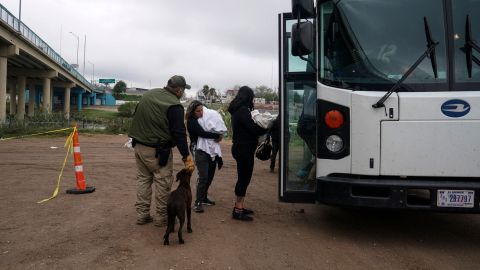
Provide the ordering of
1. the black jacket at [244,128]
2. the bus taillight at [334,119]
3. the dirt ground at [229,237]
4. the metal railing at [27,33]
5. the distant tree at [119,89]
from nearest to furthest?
1. the dirt ground at [229,237]
2. the bus taillight at [334,119]
3. the black jacket at [244,128]
4. the metal railing at [27,33]
5. the distant tree at [119,89]

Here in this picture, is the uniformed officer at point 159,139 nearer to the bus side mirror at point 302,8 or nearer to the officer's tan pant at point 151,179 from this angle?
the officer's tan pant at point 151,179

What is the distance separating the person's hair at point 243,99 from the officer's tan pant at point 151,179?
1128mm

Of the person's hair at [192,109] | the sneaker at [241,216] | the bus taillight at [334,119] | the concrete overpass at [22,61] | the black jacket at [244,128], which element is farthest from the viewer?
the concrete overpass at [22,61]

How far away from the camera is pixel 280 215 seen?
6.81m

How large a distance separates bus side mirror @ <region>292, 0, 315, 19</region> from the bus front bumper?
76.7 inches

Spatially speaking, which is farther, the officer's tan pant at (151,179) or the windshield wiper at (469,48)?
the officer's tan pant at (151,179)

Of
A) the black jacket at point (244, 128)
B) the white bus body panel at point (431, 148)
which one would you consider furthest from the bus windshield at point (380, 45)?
the black jacket at point (244, 128)

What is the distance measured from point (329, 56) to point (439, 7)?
1356mm

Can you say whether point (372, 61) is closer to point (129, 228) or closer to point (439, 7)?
point (439, 7)

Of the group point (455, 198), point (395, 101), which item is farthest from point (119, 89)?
point (455, 198)

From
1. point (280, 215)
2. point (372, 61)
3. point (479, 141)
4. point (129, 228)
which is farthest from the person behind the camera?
point (280, 215)

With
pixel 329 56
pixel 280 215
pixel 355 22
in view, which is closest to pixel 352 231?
pixel 280 215

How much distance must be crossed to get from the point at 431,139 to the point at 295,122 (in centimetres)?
170

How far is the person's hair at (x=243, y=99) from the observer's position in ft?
20.0
